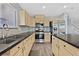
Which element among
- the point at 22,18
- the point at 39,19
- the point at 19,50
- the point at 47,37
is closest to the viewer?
the point at 19,50

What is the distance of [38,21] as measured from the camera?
28.4 ft

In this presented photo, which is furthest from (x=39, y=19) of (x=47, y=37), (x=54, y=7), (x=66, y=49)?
(x=66, y=49)

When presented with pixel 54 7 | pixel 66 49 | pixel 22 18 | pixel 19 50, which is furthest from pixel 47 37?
pixel 19 50

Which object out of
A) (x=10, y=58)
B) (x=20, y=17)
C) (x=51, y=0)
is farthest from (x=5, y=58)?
(x=20, y=17)

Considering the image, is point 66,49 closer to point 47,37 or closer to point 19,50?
point 19,50

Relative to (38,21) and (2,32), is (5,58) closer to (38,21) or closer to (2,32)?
(2,32)

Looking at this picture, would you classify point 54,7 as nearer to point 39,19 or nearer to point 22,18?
point 22,18

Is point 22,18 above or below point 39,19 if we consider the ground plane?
below

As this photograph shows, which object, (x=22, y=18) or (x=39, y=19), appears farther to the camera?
(x=39, y=19)

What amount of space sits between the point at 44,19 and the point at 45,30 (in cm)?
77

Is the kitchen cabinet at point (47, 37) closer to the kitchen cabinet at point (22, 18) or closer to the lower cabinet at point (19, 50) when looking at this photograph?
the kitchen cabinet at point (22, 18)

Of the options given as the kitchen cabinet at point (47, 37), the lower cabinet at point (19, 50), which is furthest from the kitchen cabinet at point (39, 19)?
the lower cabinet at point (19, 50)

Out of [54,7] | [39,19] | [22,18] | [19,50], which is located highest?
[54,7]

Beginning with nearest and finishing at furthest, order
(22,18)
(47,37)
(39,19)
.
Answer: (22,18) < (47,37) < (39,19)
